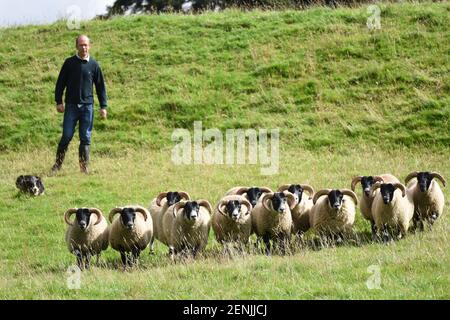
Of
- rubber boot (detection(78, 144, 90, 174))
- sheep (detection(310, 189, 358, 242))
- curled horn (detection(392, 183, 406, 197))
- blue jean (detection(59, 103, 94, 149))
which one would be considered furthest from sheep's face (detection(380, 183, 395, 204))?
rubber boot (detection(78, 144, 90, 174))

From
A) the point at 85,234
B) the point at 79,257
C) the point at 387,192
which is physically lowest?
the point at 79,257

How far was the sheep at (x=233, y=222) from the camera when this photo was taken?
42.6 feet

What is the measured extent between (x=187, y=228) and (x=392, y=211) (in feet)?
11.5

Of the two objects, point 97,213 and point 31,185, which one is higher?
point 31,185

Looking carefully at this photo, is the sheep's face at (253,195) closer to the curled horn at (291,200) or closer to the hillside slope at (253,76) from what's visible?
the curled horn at (291,200)

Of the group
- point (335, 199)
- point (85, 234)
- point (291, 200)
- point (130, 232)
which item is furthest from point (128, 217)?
point (335, 199)

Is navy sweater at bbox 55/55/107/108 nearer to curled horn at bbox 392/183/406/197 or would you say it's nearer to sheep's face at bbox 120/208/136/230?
sheep's face at bbox 120/208/136/230

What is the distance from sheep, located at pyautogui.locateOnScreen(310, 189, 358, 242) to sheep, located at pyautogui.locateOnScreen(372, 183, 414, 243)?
19.6 inches

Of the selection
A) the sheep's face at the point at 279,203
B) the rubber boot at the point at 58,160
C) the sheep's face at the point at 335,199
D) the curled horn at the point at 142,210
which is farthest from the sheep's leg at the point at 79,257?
the rubber boot at the point at 58,160

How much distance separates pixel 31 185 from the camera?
712 inches

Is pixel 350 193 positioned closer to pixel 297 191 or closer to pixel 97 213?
pixel 297 191

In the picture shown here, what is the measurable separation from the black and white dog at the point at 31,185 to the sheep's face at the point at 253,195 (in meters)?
6.10
